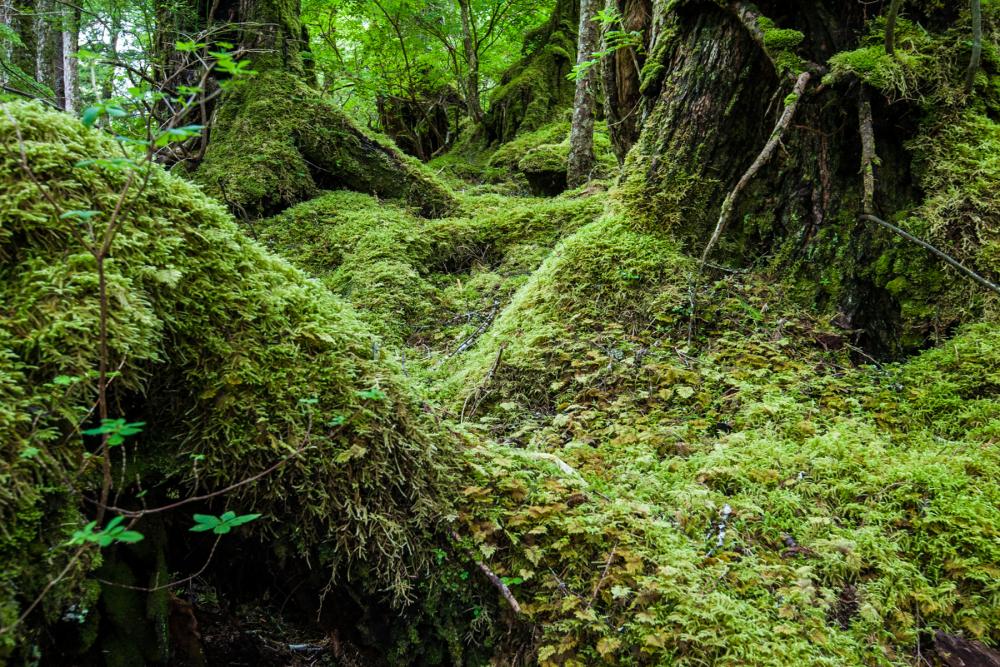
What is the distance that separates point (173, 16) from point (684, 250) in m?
8.15

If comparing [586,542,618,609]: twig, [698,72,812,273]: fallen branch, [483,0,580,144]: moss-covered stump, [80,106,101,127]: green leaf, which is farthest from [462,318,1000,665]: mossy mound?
[483,0,580,144]: moss-covered stump

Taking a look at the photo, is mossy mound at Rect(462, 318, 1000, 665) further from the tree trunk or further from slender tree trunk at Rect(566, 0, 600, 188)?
slender tree trunk at Rect(566, 0, 600, 188)

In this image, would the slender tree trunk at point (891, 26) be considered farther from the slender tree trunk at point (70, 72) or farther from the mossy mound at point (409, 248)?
the slender tree trunk at point (70, 72)

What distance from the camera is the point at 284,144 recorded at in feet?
23.1

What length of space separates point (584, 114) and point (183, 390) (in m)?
8.13

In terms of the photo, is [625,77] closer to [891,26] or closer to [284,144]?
[891,26]

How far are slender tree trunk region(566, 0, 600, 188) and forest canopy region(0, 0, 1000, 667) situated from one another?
2213mm

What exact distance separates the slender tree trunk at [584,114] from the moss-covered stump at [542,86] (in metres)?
3.62

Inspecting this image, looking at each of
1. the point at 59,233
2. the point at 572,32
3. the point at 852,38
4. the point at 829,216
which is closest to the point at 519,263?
the point at 829,216

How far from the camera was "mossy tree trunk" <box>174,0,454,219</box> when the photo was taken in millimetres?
6738

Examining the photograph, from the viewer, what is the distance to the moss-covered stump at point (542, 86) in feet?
40.5

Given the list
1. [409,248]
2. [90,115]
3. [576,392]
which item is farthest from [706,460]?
[409,248]

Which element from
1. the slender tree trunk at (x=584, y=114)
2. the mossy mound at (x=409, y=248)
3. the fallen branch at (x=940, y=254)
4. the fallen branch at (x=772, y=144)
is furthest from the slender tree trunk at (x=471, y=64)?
the fallen branch at (x=940, y=254)

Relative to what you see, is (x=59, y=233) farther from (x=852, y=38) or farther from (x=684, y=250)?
(x=852, y=38)
